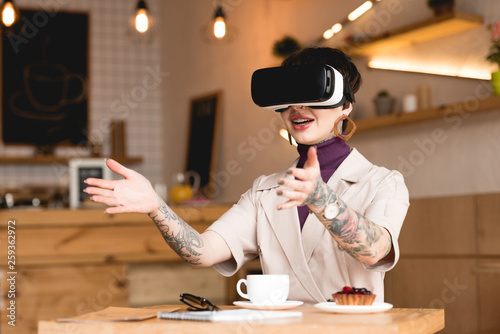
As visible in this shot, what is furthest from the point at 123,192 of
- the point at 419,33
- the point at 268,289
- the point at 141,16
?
the point at 141,16

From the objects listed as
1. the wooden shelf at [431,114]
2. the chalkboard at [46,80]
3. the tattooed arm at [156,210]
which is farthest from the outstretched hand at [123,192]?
the chalkboard at [46,80]

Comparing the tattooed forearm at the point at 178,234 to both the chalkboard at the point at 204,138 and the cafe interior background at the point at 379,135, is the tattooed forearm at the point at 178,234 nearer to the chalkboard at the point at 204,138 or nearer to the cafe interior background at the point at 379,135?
the cafe interior background at the point at 379,135

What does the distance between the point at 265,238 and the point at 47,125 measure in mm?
4398

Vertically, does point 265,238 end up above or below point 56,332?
above

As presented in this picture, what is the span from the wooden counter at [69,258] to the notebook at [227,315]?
231 centimetres

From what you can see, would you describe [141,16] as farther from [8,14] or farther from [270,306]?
[270,306]

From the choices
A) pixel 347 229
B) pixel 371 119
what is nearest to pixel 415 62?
pixel 371 119

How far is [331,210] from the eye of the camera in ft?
4.14

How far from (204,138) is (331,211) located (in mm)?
4174

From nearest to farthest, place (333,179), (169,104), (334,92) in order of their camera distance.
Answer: (334,92) → (333,179) → (169,104)

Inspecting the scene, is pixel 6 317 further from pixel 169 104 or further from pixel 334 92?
pixel 169 104

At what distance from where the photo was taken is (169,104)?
6.11 meters

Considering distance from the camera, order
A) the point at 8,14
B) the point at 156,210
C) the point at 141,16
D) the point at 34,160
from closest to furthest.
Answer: the point at 156,210
the point at 8,14
the point at 141,16
the point at 34,160

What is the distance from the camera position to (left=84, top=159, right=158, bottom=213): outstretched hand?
1.32 meters
